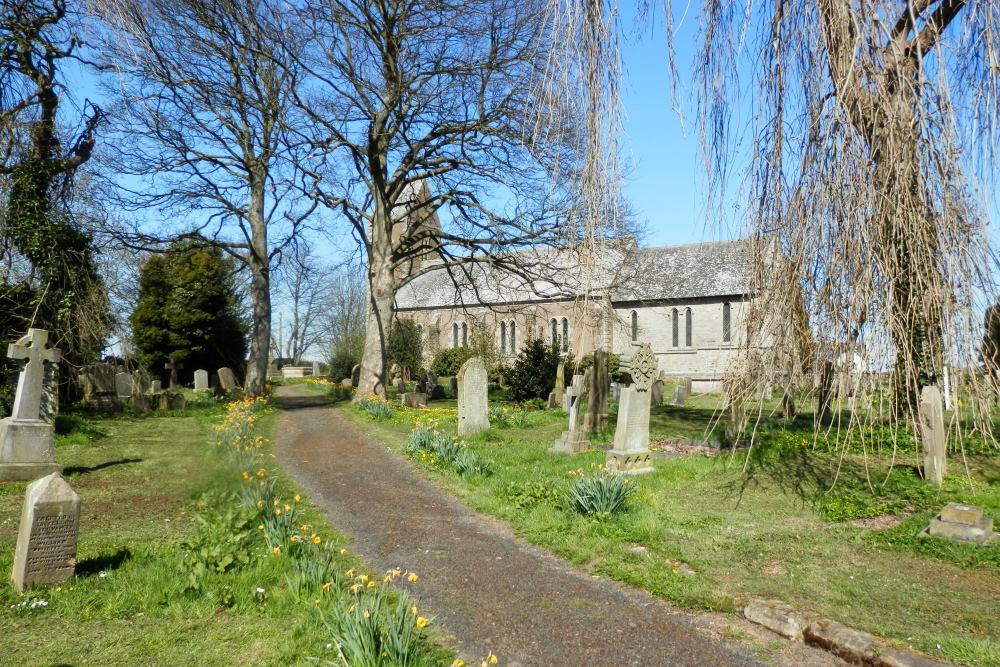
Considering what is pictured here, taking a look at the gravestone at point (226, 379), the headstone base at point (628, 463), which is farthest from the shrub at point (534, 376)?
the headstone base at point (628, 463)

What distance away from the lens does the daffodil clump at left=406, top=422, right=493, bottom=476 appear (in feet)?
33.0

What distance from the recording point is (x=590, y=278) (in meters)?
3.19

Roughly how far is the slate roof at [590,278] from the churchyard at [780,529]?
4.04ft

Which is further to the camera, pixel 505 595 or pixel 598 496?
pixel 598 496

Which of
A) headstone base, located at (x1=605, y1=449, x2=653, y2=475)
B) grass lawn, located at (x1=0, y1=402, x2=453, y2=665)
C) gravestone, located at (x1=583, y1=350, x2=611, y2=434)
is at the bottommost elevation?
grass lawn, located at (x1=0, y1=402, x2=453, y2=665)

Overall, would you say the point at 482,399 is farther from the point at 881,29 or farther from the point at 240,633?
the point at 881,29

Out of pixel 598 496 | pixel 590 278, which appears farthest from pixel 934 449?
pixel 590 278

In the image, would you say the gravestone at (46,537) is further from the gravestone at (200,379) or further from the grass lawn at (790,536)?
the gravestone at (200,379)

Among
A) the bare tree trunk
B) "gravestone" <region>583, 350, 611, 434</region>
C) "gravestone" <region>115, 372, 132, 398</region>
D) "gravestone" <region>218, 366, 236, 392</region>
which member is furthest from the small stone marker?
"gravestone" <region>218, 366, 236, 392</region>

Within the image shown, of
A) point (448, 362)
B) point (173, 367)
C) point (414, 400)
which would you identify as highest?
point (448, 362)

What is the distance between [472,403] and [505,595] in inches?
386

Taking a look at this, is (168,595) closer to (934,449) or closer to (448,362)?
(934,449)

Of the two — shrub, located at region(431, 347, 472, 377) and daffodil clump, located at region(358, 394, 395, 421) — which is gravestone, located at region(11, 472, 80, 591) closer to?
daffodil clump, located at region(358, 394, 395, 421)

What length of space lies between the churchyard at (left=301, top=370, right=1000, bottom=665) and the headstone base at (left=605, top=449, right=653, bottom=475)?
19 cm
